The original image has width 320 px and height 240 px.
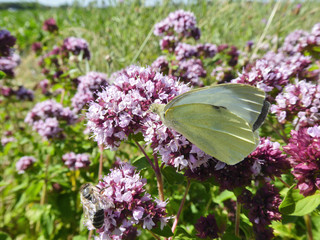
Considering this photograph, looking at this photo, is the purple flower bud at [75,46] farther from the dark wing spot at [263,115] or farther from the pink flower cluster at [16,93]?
the dark wing spot at [263,115]

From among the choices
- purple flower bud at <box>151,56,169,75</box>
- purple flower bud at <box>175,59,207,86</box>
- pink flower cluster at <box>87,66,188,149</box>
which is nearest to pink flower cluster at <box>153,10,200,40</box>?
purple flower bud at <box>175,59,207,86</box>

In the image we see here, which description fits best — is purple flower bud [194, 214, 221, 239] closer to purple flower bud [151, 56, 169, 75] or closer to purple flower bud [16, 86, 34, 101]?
purple flower bud [151, 56, 169, 75]

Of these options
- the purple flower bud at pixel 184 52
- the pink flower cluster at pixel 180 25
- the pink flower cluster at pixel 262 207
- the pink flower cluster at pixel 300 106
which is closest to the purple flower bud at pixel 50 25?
the pink flower cluster at pixel 180 25

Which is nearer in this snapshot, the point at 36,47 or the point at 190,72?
the point at 190,72

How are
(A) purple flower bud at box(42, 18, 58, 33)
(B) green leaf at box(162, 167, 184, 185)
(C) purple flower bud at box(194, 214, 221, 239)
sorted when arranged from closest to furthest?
(B) green leaf at box(162, 167, 184, 185) < (C) purple flower bud at box(194, 214, 221, 239) < (A) purple flower bud at box(42, 18, 58, 33)

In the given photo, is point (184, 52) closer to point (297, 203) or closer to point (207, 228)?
point (207, 228)

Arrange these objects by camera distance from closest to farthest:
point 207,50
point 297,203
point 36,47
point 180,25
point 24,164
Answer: point 297,203
point 24,164
point 180,25
point 207,50
point 36,47

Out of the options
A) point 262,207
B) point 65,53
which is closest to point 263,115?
point 262,207
